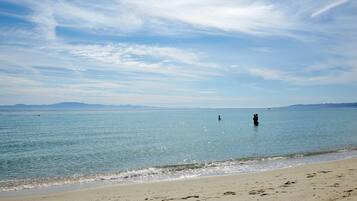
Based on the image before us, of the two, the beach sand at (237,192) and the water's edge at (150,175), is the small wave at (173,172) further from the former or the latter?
the beach sand at (237,192)

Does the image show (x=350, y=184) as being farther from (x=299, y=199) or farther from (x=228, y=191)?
(x=228, y=191)

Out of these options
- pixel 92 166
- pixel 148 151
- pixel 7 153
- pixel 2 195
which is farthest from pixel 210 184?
pixel 7 153

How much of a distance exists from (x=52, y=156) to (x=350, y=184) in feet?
71.5

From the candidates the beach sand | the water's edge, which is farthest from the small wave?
the beach sand

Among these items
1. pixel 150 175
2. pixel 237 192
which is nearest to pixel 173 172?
pixel 150 175

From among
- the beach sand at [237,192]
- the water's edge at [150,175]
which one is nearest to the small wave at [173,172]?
the water's edge at [150,175]

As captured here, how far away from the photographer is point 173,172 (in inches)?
786

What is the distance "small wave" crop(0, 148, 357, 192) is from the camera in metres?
17.2

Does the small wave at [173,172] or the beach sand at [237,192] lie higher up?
the beach sand at [237,192]

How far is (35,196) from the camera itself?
45.4 feet

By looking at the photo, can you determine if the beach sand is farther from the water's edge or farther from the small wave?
the small wave

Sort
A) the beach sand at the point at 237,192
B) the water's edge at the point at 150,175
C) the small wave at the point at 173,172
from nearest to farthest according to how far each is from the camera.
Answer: the beach sand at the point at 237,192 < the water's edge at the point at 150,175 < the small wave at the point at 173,172

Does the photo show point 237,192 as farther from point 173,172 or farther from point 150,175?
point 173,172

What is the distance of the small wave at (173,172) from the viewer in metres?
17.2
